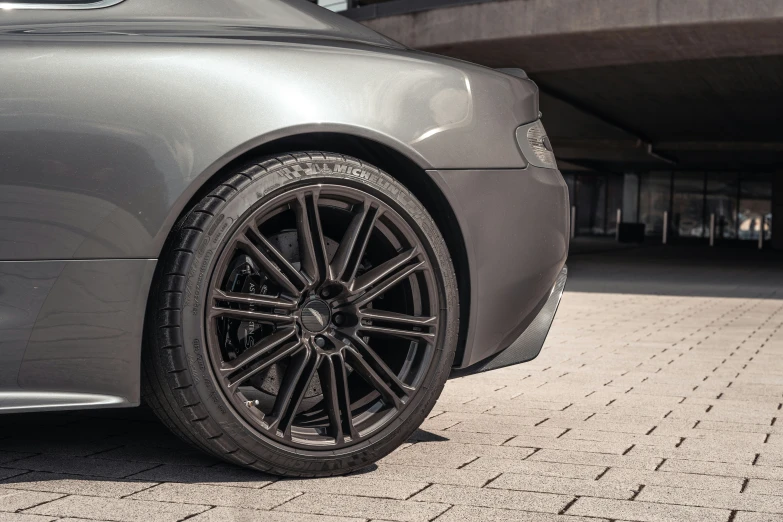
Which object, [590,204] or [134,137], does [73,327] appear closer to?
[134,137]

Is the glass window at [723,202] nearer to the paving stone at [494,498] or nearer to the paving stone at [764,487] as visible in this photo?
the paving stone at [764,487]

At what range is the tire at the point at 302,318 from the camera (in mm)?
2859

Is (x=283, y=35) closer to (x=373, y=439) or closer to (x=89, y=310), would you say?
(x=89, y=310)

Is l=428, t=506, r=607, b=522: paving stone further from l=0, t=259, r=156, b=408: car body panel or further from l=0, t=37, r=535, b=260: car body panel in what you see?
l=0, t=37, r=535, b=260: car body panel

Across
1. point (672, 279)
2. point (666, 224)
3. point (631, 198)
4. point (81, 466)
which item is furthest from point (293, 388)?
point (631, 198)

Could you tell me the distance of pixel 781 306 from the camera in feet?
37.2

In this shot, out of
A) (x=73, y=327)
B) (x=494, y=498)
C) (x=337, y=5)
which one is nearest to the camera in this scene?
(x=73, y=327)

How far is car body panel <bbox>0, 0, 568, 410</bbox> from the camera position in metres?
2.72

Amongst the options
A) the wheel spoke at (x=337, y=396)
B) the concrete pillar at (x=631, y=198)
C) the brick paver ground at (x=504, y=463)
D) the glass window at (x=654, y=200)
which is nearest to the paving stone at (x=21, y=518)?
the brick paver ground at (x=504, y=463)

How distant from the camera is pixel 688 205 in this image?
146 feet

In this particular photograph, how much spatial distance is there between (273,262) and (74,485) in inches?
32.6

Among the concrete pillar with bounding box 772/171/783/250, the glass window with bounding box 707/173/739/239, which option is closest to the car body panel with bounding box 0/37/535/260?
the concrete pillar with bounding box 772/171/783/250

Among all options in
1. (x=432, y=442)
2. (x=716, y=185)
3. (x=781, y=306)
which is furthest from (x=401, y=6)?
(x=716, y=185)

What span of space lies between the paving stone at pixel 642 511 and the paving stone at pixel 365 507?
1.26 feet
